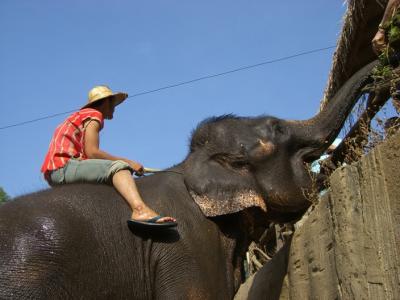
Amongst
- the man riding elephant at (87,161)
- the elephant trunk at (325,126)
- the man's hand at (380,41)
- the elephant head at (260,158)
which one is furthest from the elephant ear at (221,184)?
the man's hand at (380,41)

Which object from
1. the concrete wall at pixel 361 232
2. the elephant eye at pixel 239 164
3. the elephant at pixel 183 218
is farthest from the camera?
the elephant eye at pixel 239 164

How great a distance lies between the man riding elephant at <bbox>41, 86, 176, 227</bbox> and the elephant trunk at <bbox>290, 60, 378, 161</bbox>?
1609 mm

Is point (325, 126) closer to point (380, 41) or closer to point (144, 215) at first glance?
point (380, 41)

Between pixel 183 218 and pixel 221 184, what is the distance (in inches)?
21.5

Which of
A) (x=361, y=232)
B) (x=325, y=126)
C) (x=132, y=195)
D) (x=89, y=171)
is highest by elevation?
(x=325, y=126)

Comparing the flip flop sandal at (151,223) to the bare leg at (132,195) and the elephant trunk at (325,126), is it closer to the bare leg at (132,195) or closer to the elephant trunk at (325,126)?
the bare leg at (132,195)

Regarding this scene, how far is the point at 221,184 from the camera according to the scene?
223 inches

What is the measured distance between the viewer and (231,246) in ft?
18.2

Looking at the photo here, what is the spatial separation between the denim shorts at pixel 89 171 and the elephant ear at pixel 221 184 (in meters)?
0.62

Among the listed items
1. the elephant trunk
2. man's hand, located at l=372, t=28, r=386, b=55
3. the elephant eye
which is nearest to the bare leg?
the elephant eye

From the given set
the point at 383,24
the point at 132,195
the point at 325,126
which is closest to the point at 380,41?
the point at 383,24

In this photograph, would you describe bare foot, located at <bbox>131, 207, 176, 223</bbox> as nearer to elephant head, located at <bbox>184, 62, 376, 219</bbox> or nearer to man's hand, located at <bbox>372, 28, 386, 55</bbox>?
elephant head, located at <bbox>184, 62, 376, 219</bbox>

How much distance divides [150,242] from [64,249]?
0.76m

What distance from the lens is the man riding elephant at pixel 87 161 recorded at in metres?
5.31
